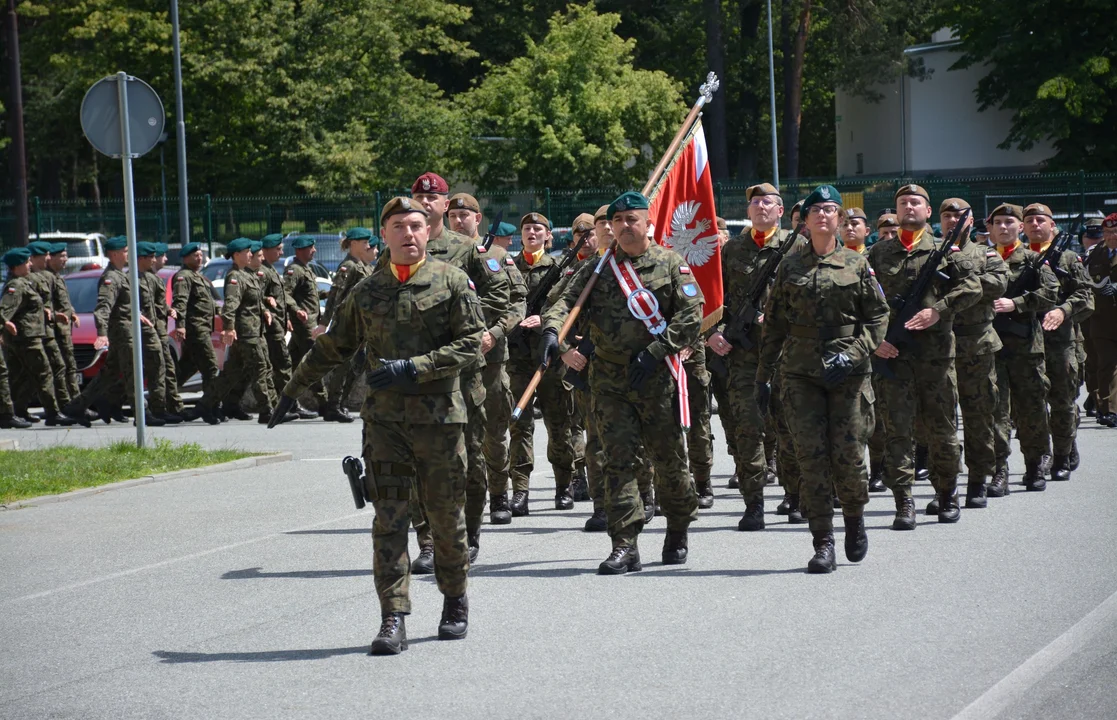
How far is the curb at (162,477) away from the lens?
1157cm

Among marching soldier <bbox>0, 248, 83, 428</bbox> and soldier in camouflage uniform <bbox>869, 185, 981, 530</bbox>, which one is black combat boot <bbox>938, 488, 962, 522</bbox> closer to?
soldier in camouflage uniform <bbox>869, 185, 981, 530</bbox>

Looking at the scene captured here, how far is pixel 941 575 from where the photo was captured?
8125mm

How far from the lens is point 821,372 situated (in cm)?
855

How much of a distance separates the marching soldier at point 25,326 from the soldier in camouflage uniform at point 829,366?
37.8 ft

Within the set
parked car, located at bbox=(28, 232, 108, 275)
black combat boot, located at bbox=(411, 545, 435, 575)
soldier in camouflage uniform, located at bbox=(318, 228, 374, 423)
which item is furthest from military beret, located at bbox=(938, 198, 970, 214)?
parked car, located at bbox=(28, 232, 108, 275)

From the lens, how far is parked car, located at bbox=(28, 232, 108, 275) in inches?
1148

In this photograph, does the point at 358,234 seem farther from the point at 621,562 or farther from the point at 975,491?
the point at 621,562

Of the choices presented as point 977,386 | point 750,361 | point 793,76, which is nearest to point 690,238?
point 750,361

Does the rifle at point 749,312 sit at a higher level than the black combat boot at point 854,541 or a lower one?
higher

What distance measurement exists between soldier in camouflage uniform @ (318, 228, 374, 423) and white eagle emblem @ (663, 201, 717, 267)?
3091mm

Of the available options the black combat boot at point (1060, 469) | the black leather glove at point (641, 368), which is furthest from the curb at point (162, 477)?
the black combat boot at point (1060, 469)

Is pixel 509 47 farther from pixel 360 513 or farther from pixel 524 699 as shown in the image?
pixel 524 699

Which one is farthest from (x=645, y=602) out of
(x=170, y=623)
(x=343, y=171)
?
(x=343, y=171)

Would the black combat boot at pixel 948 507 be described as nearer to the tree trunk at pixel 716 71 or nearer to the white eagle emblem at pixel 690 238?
the white eagle emblem at pixel 690 238
